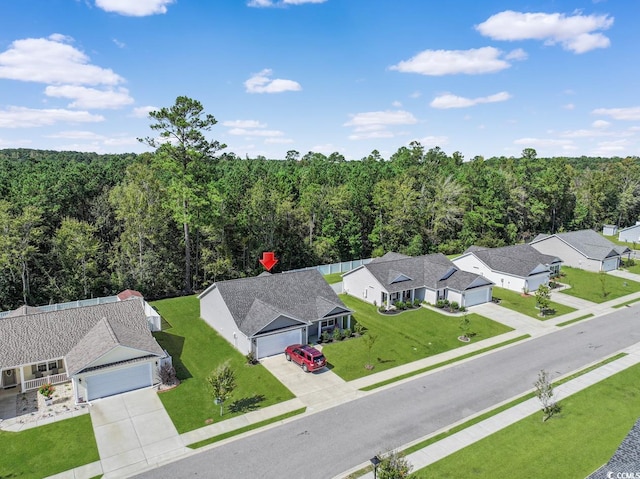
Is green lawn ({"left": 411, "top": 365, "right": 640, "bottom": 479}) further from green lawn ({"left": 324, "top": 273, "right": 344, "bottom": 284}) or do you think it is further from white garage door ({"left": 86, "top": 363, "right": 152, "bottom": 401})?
green lawn ({"left": 324, "top": 273, "right": 344, "bottom": 284})

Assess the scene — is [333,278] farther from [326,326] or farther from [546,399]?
[546,399]

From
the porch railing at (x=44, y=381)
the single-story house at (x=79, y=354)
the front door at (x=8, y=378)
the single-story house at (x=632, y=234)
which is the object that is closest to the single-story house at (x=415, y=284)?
the single-story house at (x=79, y=354)

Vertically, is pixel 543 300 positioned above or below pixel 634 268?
above

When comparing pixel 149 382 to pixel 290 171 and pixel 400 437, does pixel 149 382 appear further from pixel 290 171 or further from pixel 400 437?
pixel 290 171

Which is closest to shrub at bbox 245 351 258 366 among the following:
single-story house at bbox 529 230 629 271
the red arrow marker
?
the red arrow marker

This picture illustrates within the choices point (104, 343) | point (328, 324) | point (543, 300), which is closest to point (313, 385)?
point (328, 324)

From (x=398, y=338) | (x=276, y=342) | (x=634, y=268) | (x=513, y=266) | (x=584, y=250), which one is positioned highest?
(x=584, y=250)

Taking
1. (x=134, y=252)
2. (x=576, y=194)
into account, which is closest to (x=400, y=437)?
(x=134, y=252)

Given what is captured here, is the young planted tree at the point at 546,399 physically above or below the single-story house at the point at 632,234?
below

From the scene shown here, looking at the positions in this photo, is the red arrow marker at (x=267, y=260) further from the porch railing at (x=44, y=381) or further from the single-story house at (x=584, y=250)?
the single-story house at (x=584, y=250)
